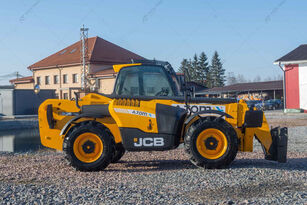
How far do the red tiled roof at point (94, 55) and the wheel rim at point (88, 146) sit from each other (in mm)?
43422

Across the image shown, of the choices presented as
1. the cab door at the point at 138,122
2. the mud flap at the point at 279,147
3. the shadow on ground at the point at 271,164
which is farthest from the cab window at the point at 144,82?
the mud flap at the point at 279,147

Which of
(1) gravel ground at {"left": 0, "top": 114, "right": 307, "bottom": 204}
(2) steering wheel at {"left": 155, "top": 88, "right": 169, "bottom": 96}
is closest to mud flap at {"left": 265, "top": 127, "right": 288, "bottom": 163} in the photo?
(1) gravel ground at {"left": 0, "top": 114, "right": 307, "bottom": 204}

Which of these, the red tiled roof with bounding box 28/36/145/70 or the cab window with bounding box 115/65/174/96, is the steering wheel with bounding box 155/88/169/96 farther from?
the red tiled roof with bounding box 28/36/145/70

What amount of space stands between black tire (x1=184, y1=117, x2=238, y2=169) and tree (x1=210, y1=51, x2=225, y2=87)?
8760cm

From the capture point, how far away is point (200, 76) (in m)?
93.2

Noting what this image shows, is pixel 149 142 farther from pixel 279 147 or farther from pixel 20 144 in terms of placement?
pixel 20 144

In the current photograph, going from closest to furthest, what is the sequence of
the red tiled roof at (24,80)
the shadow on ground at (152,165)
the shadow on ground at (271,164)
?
the shadow on ground at (271,164) < the shadow on ground at (152,165) < the red tiled roof at (24,80)

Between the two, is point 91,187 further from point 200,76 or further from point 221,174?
point 200,76

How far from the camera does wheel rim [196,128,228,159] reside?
7880mm

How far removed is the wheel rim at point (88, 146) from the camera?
812cm

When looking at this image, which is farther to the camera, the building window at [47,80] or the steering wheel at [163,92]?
the building window at [47,80]

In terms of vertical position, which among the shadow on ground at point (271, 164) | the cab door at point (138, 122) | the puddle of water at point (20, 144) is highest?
the cab door at point (138, 122)

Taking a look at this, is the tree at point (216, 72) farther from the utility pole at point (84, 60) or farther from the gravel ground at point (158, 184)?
the gravel ground at point (158, 184)

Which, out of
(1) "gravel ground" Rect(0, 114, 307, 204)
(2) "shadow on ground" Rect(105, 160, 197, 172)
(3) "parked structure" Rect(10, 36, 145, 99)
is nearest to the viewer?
(1) "gravel ground" Rect(0, 114, 307, 204)
